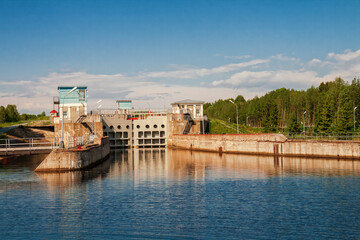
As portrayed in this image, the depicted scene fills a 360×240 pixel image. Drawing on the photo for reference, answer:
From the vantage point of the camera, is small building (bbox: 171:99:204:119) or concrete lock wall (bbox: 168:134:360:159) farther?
small building (bbox: 171:99:204:119)

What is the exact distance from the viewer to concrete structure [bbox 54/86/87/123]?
7300 centimetres

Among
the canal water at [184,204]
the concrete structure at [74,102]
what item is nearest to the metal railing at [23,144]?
the canal water at [184,204]

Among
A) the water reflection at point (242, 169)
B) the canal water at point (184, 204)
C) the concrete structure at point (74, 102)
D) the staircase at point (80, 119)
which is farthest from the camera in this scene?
the concrete structure at point (74, 102)

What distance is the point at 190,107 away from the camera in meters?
80.3

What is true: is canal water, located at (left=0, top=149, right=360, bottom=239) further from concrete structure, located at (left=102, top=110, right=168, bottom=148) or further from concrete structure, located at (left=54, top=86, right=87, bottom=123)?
concrete structure, located at (left=102, top=110, right=168, bottom=148)

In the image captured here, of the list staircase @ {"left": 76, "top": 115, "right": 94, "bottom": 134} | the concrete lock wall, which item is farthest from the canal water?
staircase @ {"left": 76, "top": 115, "right": 94, "bottom": 134}

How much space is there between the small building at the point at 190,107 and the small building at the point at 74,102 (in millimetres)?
18424

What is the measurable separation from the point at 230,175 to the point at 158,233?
18974mm

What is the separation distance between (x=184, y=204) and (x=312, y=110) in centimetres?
8693

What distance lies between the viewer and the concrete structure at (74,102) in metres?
73.0

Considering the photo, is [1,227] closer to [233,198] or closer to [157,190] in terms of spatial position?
[157,190]

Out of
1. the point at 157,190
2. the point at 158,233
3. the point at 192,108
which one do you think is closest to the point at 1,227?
the point at 158,233

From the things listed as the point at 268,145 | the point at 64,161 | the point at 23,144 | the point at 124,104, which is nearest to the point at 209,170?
the point at 64,161

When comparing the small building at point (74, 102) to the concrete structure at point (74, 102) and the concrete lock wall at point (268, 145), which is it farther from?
the concrete lock wall at point (268, 145)
